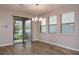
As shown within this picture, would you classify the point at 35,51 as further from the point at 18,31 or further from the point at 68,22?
the point at 18,31

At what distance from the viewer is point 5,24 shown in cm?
552

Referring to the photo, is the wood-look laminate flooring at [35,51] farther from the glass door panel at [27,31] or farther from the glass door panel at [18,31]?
the glass door panel at [27,31]

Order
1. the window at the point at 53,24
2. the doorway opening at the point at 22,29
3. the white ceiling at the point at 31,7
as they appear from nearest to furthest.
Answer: the white ceiling at the point at 31,7 < the window at the point at 53,24 < the doorway opening at the point at 22,29

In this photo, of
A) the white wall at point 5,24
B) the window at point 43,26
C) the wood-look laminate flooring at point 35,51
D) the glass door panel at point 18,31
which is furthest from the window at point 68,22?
the white wall at point 5,24

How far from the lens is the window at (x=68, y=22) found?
4.67 metres

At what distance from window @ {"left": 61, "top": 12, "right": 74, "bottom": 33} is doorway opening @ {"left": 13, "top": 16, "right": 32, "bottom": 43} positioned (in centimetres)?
306

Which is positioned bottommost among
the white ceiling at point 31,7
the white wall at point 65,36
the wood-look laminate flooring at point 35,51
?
the wood-look laminate flooring at point 35,51

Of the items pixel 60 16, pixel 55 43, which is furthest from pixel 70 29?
pixel 55 43

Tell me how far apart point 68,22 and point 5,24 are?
3.82 m

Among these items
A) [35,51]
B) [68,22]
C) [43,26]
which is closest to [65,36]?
[68,22]

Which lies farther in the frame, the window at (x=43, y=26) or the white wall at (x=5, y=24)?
the window at (x=43, y=26)

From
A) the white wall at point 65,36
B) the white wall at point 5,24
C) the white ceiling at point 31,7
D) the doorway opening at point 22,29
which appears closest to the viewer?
the white wall at point 65,36

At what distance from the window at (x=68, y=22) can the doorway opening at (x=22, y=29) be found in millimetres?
3061
